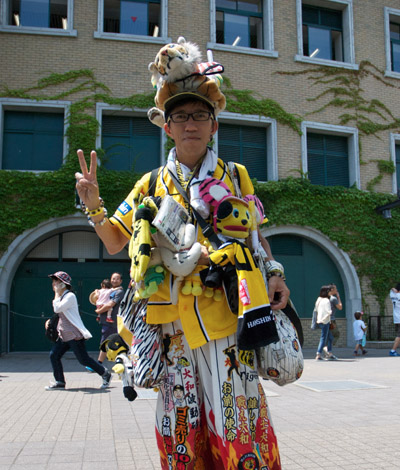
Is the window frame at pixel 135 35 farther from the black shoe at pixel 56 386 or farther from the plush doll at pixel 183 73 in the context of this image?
the plush doll at pixel 183 73

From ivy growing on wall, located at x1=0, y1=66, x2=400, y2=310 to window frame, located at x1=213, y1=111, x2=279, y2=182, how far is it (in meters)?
0.21

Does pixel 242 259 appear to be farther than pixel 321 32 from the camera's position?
No

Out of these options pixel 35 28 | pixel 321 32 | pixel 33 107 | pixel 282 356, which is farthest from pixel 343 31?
pixel 282 356

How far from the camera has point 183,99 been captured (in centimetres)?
238

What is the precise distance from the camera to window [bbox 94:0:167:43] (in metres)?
15.2

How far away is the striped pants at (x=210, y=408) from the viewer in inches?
82.2

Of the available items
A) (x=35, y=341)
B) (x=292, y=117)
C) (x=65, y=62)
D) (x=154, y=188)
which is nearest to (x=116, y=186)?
(x=65, y=62)

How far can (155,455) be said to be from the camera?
3.99 metres

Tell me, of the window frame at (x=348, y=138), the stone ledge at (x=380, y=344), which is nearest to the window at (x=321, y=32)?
the window frame at (x=348, y=138)

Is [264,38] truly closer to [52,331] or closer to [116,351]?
[52,331]

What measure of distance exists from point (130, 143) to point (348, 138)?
7.82m

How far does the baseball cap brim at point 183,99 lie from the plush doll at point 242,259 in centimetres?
40

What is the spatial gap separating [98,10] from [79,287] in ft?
28.3

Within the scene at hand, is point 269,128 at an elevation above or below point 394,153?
above
